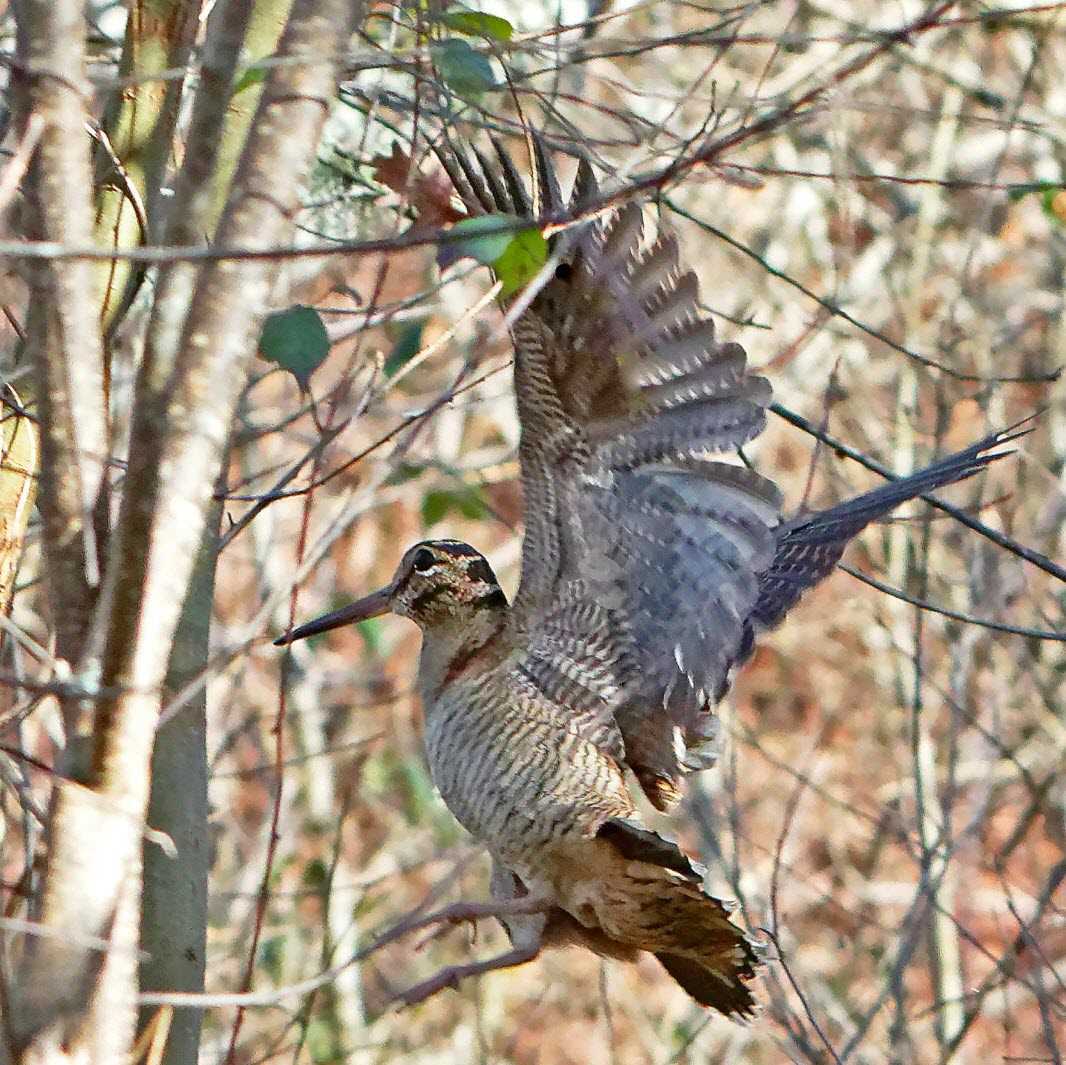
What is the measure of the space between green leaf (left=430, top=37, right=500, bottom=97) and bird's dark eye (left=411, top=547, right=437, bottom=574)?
151 cm

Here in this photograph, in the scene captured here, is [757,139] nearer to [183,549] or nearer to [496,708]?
[183,549]

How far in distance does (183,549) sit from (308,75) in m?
0.56

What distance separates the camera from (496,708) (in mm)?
3842

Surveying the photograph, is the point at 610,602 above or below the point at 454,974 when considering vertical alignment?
above

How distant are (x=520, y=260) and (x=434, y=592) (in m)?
1.65

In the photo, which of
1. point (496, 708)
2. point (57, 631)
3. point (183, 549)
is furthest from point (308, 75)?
point (496, 708)

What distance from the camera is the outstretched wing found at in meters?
3.37

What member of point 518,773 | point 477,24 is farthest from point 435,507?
point 477,24

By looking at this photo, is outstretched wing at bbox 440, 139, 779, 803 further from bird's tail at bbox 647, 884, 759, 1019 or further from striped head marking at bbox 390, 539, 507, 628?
bird's tail at bbox 647, 884, 759, 1019

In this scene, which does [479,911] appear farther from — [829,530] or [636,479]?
[829,530]

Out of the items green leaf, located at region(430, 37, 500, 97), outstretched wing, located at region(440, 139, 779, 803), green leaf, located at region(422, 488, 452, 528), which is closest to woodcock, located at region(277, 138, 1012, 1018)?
outstretched wing, located at region(440, 139, 779, 803)

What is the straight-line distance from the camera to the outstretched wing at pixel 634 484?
337 cm

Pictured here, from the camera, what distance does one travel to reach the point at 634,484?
11.7 feet

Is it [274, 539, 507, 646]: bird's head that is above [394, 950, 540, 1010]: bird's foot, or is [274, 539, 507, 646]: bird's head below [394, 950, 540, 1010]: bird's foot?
above
